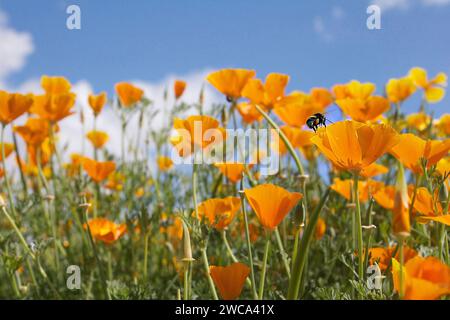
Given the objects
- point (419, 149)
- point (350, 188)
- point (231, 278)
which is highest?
point (419, 149)

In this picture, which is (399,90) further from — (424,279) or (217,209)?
(424,279)

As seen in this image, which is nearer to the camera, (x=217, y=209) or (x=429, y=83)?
(x=217, y=209)

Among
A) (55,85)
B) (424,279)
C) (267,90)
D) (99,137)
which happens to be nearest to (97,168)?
(55,85)

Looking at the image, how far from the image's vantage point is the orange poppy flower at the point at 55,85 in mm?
1859

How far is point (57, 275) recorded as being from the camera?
1.63 meters

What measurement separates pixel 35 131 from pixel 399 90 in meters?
1.40

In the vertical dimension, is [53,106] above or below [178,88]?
below

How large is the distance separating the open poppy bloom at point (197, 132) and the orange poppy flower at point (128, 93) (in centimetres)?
99

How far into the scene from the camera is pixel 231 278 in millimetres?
923

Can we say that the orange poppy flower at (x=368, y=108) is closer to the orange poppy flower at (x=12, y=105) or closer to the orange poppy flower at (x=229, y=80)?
the orange poppy flower at (x=229, y=80)

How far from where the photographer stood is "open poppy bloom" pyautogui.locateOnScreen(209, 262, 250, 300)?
0.92 m
